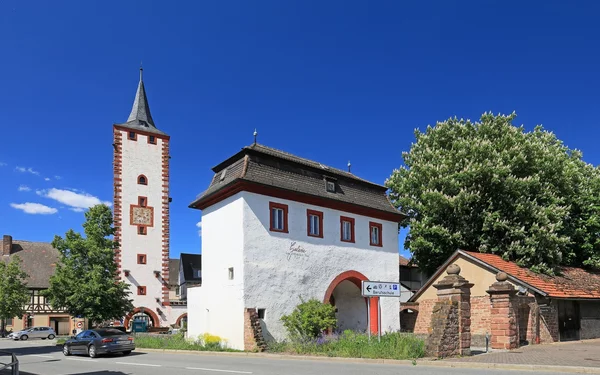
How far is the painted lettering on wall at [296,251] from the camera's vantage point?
78.7 feet

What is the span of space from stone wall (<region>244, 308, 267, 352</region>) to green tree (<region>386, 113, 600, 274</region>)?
41.7ft

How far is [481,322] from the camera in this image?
24.4m

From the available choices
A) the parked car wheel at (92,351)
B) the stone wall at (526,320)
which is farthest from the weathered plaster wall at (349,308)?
the parked car wheel at (92,351)

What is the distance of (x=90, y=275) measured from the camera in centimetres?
3067

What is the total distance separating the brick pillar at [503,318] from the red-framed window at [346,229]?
9.05m

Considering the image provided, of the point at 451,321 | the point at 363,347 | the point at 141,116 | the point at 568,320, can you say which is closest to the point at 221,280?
the point at 363,347

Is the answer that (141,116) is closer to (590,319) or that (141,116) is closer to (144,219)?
(144,219)

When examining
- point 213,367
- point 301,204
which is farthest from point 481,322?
point 213,367

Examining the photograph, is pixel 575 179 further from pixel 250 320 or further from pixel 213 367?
pixel 213 367

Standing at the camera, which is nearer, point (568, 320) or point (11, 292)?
point (568, 320)

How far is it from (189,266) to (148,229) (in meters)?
18.9

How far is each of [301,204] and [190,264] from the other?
38248mm

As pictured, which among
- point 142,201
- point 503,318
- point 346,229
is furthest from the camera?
point 142,201

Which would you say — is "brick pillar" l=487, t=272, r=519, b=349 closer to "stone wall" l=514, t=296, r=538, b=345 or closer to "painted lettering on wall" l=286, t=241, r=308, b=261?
"stone wall" l=514, t=296, r=538, b=345
